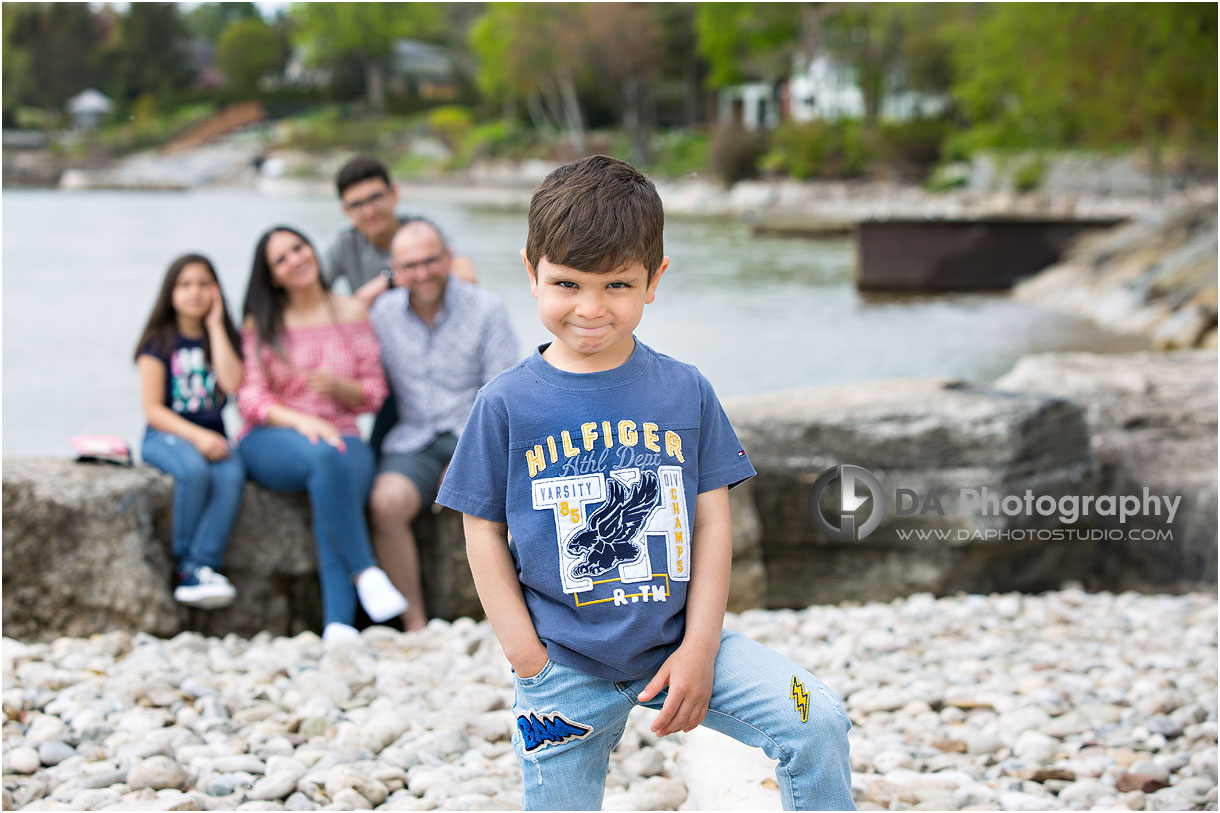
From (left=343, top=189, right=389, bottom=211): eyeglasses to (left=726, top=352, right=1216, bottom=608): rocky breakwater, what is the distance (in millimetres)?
1449

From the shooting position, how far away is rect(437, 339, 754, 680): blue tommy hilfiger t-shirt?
1.50 m

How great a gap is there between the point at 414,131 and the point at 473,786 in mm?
44687

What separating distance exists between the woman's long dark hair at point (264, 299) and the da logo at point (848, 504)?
191cm

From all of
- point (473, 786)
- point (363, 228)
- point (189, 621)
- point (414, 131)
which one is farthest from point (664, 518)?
point (414, 131)

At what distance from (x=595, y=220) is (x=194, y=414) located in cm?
254

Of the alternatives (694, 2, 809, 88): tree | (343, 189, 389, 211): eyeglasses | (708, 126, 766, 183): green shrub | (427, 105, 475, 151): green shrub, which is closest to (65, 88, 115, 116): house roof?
(343, 189, 389, 211): eyeglasses

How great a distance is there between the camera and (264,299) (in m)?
3.54

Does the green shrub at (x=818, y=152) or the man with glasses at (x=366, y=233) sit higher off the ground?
the green shrub at (x=818, y=152)

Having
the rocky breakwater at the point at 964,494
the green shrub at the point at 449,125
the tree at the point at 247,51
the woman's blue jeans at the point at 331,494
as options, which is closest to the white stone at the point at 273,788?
the woman's blue jeans at the point at 331,494

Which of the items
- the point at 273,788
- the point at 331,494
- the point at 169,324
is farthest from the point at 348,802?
the point at 169,324

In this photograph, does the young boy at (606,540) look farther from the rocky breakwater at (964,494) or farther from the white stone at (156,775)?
the rocky breakwater at (964,494)

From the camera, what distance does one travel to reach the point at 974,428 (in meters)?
3.96

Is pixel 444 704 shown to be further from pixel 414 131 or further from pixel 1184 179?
pixel 414 131

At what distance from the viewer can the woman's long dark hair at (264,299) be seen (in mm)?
3525
